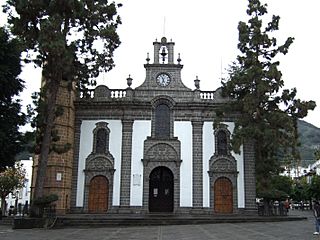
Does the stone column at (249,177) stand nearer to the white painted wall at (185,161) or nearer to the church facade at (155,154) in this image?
the church facade at (155,154)

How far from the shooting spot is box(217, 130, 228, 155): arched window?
90.0 feet

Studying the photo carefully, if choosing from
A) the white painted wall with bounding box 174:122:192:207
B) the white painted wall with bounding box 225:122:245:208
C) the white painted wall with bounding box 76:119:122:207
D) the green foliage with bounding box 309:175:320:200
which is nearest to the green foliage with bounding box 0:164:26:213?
the white painted wall with bounding box 76:119:122:207

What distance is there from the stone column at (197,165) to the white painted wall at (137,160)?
3.23m

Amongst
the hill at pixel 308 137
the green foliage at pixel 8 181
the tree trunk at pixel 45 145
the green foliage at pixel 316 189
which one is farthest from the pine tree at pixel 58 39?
the hill at pixel 308 137

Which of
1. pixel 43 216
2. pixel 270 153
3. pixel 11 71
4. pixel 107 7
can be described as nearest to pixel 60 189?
pixel 43 216

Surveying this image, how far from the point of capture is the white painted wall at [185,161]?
87.2 ft

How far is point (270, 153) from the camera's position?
83.5 ft

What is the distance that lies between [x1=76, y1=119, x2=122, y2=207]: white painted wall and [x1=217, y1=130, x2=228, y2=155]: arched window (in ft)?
22.5

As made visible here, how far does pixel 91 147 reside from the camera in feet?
90.4

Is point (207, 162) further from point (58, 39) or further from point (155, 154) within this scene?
point (58, 39)

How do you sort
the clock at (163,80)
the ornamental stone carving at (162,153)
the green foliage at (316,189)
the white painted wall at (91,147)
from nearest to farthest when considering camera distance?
1. the white painted wall at (91,147)
2. the ornamental stone carving at (162,153)
3. the clock at (163,80)
4. the green foliage at (316,189)

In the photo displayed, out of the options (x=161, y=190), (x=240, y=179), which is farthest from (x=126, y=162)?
(x=240, y=179)

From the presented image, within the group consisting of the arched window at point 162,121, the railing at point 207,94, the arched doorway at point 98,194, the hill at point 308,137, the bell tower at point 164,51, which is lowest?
the arched doorway at point 98,194

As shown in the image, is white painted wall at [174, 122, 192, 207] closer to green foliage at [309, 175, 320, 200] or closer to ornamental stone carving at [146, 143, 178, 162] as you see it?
ornamental stone carving at [146, 143, 178, 162]
